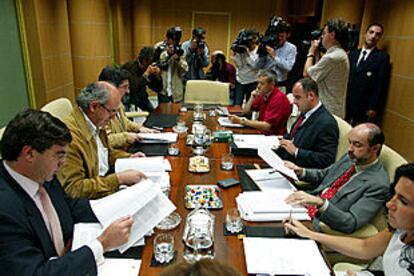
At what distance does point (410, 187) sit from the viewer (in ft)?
3.85

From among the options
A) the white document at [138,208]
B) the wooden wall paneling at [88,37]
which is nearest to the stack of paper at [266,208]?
the white document at [138,208]

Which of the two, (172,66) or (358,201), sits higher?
(172,66)

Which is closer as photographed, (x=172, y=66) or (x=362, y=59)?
(x=362, y=59)

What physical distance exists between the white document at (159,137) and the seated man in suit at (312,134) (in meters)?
0.84

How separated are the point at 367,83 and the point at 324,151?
1898 mm

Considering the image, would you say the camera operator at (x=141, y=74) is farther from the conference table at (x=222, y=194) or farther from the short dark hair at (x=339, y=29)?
the short dark hair at (x=339, y=29)

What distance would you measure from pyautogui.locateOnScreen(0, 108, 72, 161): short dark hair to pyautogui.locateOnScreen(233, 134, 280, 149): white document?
1.40m

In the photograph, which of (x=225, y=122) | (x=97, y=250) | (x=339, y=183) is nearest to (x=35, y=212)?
(x=97, y=250)

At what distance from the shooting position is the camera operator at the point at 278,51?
13.6 feet

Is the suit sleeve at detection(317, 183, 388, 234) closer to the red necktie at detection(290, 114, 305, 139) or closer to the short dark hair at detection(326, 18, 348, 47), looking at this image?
the red necktie at detection(290, 114, 305, 139)

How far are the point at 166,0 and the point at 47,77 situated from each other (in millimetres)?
4203

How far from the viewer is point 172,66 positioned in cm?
445


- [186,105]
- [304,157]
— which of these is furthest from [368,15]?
[304,157]

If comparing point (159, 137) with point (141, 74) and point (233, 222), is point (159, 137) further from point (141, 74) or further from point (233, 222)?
point (141, 74)
